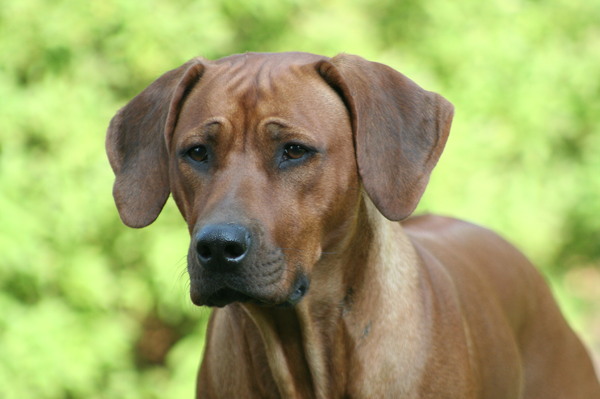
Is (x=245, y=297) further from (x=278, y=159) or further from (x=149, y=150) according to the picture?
(x=149, y=150)

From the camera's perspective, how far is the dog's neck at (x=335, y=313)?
3777 millimetres

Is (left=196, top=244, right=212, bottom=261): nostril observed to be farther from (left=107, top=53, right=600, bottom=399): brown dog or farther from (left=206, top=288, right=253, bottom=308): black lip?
(left=206, top=288, right=253, bottom=308): black lip

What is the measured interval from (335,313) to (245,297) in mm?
485

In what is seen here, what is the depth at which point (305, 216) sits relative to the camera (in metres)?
3.50

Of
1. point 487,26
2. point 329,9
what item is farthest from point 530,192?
point 329,9

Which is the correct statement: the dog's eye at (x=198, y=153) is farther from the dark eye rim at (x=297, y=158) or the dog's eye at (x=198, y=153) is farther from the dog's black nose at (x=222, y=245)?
the dog's black nose at (x=222, y=245)

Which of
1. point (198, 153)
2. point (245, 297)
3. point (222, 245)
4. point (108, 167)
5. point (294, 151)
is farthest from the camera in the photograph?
point (108, 167)

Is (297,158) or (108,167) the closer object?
(297,158)

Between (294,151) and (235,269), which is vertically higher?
(294,151)

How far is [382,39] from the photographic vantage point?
8.76 meters

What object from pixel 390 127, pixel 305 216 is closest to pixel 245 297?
pixel 305 216

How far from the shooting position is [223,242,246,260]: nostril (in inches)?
129

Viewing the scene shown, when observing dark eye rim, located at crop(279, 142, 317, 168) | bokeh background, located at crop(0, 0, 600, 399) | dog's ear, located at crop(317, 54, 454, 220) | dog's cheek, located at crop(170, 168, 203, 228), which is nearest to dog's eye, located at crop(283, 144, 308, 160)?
dark eye rim, located at crop(279, 142, 317, 168)

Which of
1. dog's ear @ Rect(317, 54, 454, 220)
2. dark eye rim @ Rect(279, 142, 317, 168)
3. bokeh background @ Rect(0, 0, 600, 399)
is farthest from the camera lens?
bokeh background @ Rect(0, 0, 600, 399)
